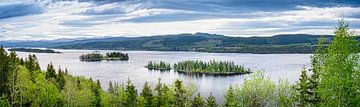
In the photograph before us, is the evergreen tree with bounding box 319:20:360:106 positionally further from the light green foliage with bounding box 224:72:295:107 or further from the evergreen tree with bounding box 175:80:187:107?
the evergreen tree with bounding box 175:80:187:107

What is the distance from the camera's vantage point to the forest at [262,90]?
33469 mm

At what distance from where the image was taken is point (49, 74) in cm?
9400

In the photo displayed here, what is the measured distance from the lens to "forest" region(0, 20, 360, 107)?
33.5 meters

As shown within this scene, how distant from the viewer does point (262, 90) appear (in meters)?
55.8

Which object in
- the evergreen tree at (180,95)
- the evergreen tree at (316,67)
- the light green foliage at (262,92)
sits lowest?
the evergreen tree at (180,95)

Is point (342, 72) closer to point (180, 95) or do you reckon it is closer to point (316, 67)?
point (316, 67)

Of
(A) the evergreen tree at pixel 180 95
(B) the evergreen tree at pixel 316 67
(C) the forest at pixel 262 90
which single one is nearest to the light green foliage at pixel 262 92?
(C) the forest at pixel 262 90

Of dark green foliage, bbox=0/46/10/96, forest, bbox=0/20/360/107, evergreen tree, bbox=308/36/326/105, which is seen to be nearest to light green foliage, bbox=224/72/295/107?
forest, bbox=0/20/360/107

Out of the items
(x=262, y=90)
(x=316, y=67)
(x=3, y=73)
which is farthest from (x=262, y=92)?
(x=3, y=73)

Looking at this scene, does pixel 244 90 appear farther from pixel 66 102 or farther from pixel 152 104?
pixel 66 102

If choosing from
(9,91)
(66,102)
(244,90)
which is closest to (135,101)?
(66,102)

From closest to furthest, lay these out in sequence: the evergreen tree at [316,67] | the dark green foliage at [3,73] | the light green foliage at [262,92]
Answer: the evergreen tree at [316,67] → the light green foliage at [262,92] → the dark green foliage at [3,73]

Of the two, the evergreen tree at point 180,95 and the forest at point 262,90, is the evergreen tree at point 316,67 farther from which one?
the evergreen tree at point 180,95

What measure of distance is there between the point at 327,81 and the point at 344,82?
122 centimetres
